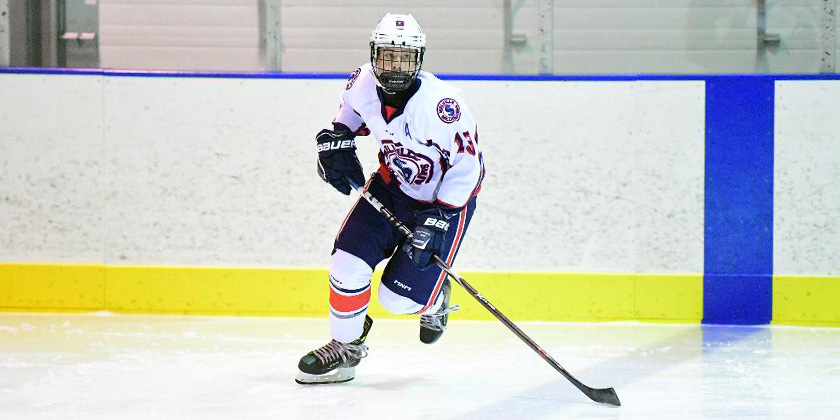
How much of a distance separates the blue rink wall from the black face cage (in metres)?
1.47

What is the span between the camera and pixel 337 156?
355cm

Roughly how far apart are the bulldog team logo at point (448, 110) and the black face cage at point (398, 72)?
0.12 meters

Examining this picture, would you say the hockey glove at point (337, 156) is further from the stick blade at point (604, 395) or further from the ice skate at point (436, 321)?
the stick blade at point (604, 395)

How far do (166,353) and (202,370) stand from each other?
35cm

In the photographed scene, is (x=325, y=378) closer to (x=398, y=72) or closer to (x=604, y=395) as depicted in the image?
(x=604, y=395)

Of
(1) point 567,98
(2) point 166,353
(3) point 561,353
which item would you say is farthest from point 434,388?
(1) point 567,98

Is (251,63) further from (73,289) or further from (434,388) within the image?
(434,388)

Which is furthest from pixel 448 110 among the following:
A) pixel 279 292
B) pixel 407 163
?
pixel 279 292

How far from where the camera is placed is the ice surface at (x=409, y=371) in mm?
3178

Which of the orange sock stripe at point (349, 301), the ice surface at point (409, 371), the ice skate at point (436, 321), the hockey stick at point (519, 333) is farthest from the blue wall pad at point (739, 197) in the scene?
the orange sock stripe at point (349, 301)

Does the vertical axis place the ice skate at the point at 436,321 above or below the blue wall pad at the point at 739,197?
below

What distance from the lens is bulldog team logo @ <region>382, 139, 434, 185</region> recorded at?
342cm

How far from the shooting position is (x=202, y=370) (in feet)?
12.2

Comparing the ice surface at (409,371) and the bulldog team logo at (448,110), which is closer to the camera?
the ice surface at (409,371)
